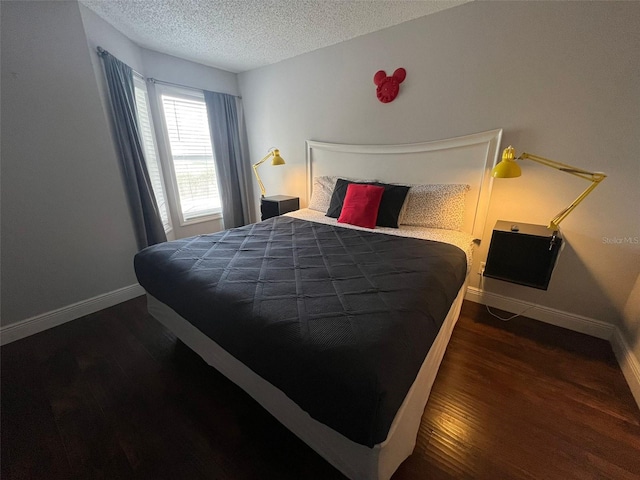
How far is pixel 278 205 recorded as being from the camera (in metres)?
3.09

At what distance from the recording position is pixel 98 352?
173 centimetres

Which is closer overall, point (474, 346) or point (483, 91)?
point (474, 346)

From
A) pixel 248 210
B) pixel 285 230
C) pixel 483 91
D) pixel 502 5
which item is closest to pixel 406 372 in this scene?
pixel 285 230

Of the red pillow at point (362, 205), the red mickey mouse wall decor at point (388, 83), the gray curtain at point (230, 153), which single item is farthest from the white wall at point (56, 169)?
the red mickey mouse wall decor at point (388, 83)

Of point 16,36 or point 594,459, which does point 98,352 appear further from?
point 594,459

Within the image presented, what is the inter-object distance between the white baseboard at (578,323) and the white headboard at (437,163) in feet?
1.93

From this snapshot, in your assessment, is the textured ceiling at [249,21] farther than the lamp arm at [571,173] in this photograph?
Yes

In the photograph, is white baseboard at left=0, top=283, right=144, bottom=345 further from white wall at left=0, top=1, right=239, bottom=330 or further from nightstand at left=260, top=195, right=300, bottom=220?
nightstand at left=260, top=195, right=300, bottom=220

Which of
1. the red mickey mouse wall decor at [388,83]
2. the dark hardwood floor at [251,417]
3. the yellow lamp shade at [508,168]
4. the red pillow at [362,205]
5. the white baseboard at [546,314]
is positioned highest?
the red mickey mouse wall decor at [388,83]

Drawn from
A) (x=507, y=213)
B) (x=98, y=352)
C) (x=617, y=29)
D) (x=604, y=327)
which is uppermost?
(x=617, y=29)

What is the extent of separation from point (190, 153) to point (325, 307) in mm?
3123

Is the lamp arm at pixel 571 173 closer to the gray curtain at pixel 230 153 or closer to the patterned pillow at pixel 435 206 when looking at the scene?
the patterned pillow at pixel 435 206

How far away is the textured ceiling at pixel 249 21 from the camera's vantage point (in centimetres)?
191

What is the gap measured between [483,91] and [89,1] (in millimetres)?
3092
